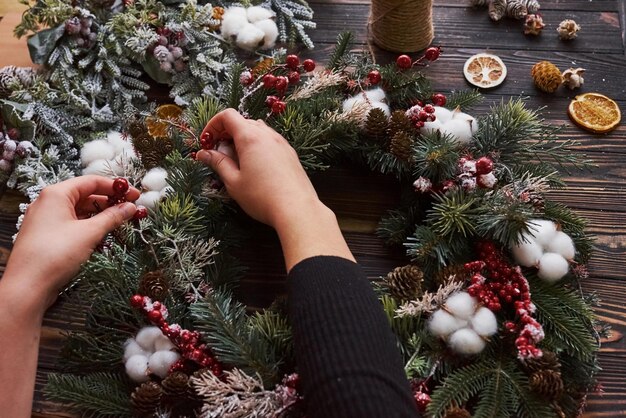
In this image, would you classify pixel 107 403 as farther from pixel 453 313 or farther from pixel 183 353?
pixel 453 313

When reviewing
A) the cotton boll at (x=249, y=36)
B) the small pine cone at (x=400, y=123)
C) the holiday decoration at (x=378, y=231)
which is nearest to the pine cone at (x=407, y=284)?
the holiday decoration at (x=378, y=231)

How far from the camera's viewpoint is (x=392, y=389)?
0.67 m

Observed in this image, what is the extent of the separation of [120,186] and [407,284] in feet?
1.45

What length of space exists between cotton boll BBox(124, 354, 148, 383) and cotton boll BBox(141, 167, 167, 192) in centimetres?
27

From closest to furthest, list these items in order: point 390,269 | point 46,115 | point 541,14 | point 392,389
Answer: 1. point 392,389
2. point 390,269
3. point 46,115
4. point 541,14

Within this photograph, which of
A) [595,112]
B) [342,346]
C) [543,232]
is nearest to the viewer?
[342,346]

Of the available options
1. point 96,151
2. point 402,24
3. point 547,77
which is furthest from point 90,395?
point 547,77

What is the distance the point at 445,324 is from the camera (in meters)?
0.83

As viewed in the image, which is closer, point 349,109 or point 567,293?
point 567,293

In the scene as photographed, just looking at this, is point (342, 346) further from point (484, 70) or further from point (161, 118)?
point (484, 70)

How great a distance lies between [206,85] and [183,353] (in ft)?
1.87

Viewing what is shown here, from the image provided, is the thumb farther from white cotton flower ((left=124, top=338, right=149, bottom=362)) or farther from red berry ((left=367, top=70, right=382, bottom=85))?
red berry ((left=367, top=70, right=382, bottom=85))

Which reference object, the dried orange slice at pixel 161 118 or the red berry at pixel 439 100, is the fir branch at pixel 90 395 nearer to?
the dried orange slice at pixel 161 118

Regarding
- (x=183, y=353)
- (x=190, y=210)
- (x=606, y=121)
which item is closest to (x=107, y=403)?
(x=183, y=353)
